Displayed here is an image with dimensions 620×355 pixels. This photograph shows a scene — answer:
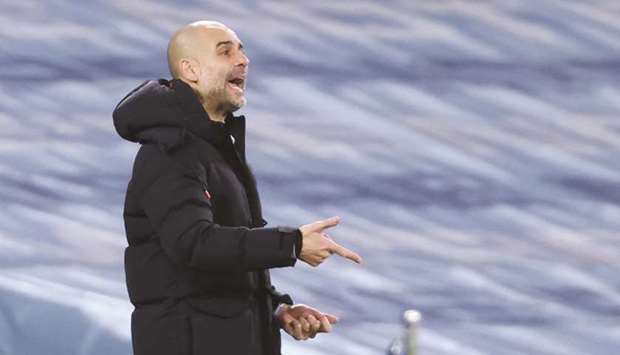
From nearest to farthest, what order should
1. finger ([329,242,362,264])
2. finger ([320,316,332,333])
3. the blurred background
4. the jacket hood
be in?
1. finger ([329,242,362,264])
2. the jacket hood
3. finger ([320,316,332,333])
4. the blurred background

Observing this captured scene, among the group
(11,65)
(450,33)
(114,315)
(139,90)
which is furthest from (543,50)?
(139,90)

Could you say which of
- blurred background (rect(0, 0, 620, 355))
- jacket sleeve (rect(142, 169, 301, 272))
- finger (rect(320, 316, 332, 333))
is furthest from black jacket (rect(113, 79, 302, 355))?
blurred background (rect(0, 0, 620, 355))

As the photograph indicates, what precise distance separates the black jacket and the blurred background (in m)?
2.13

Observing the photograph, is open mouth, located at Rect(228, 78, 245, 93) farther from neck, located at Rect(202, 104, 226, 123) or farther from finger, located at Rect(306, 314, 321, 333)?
finger, located at Rect(306, 314, 321, 333)

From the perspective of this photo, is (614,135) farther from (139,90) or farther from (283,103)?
(139,90)

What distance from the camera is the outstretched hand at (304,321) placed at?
7.45 ft

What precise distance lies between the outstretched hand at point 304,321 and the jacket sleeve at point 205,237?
0.21 m

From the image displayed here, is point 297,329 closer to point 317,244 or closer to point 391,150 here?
point 317,244

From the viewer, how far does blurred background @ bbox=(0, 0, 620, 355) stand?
4.48m

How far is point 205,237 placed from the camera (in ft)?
6.73

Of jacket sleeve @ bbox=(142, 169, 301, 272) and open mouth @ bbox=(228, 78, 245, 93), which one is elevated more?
open mouth @ bbox=(228, 78, 245, 93)

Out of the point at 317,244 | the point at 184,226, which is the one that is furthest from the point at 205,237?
the point at 317,244

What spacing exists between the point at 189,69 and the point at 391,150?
2.56m

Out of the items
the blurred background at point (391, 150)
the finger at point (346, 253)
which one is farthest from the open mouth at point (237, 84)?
the blurred background at point (391, 150)
